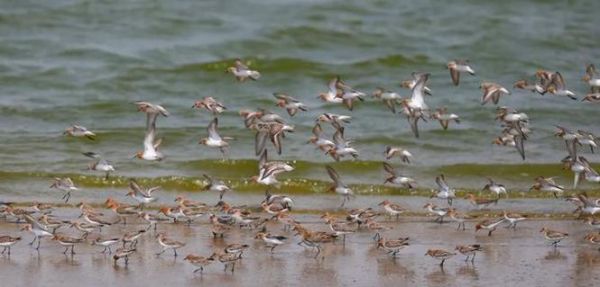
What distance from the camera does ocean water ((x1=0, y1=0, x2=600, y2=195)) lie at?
18.5 meters

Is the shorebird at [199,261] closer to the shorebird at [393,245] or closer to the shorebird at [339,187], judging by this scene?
the shorebird at [393,245]

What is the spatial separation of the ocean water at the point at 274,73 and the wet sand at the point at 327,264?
391cm

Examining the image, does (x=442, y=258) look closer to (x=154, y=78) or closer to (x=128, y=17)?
(x=154, y=78)

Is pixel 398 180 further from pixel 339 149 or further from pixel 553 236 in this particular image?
pixel 553 236

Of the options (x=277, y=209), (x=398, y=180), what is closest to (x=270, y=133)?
(x=398, y=180)

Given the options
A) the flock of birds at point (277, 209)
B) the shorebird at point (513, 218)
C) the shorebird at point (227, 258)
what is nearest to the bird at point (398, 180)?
the flock of birds at point (277, 209)

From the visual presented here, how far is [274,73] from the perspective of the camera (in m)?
26.2

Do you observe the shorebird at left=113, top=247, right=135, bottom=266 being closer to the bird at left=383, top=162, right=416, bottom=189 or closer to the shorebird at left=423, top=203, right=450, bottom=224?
the shorebird at left=423, top=203, right=450, bottom=224

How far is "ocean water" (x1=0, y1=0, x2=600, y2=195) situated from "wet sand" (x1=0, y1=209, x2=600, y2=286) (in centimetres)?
391

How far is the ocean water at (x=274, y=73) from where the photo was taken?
1845 cm

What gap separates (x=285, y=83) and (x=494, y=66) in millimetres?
5021

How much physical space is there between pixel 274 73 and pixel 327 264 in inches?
572

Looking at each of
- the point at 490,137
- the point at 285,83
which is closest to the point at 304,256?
the point at 490,137

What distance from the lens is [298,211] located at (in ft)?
50.0
